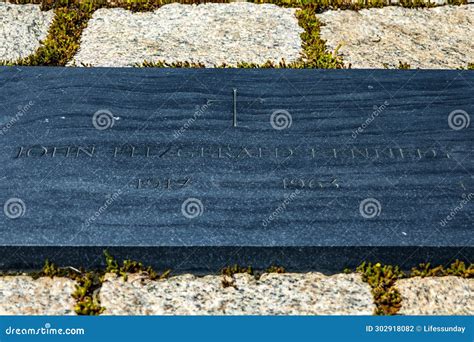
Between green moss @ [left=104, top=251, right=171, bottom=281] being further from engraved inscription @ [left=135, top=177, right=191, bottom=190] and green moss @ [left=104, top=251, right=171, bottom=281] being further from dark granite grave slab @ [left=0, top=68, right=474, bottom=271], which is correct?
engraved inscription @ [left=135, top=177, right=191, bottom=190]

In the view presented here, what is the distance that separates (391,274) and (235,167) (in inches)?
41.4

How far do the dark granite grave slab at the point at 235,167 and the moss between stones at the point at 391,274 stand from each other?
53 mm

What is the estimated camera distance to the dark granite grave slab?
136 inches

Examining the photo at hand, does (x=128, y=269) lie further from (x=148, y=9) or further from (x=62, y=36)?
(x=148, y=9)

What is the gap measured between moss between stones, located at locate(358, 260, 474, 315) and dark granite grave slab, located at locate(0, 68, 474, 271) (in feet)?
0.17

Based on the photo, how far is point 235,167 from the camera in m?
3.93

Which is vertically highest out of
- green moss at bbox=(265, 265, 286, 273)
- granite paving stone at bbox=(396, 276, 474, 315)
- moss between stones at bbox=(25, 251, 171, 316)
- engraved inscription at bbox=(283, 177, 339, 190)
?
engraved inscription at bbox=(283, 177, 339, 190)

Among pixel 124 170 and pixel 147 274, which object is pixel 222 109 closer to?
pixel 124 170

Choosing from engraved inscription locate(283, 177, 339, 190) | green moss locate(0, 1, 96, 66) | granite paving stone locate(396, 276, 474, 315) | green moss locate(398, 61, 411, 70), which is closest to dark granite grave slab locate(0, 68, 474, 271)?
engraved inscription locate(283, 177, 339, 190)

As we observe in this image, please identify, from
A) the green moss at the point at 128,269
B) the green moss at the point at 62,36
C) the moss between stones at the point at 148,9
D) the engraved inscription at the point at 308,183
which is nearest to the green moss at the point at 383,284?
the engraved inscription at the point at 308,183

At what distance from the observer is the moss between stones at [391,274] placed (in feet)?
11.1

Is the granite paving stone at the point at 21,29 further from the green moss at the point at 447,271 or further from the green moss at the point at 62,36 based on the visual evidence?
the green moss at the point at 447,271

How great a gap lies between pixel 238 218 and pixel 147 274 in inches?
21.3

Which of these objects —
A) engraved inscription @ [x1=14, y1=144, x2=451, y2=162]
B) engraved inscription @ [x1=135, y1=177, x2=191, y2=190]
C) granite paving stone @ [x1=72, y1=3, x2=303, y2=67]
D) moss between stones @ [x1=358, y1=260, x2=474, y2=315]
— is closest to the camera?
→ moss between stones @ [x1=358, y1=260, x2=474, y2=315]
